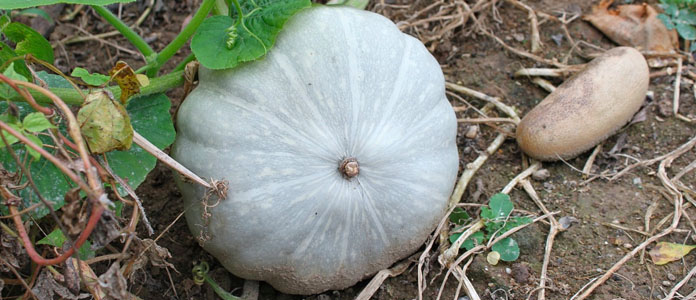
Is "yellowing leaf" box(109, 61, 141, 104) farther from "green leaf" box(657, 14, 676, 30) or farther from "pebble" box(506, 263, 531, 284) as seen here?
"green leaf" box(657, 14, 676, 30)

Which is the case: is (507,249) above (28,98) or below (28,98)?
below

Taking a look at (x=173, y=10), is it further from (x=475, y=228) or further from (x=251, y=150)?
(x=475, y=228)

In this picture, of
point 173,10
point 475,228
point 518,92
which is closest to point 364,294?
point 475,228

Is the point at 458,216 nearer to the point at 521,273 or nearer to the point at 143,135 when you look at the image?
the point at 521,273

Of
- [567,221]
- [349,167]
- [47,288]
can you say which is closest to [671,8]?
[567,221]

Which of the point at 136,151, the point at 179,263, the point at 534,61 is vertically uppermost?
the point at 136,151
